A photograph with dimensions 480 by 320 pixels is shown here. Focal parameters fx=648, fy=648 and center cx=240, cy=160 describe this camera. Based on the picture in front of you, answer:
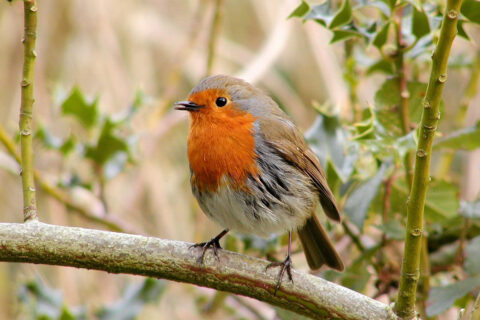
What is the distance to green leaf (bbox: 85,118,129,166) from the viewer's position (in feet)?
9.96

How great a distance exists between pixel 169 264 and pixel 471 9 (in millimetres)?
1299

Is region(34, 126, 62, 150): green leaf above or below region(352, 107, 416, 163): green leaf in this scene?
above

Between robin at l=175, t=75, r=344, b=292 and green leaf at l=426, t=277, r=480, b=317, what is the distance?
1.59 ft

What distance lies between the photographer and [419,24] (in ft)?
7.70

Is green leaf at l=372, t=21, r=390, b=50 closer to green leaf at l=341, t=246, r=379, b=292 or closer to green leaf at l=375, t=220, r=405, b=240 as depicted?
green leaf at l=375, t=220, r=405, b=240

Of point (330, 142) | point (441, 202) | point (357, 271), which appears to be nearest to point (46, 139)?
point (330, 142)

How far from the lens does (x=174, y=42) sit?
4.59 metres

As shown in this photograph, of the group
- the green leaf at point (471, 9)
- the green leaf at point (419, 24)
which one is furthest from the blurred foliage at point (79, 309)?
the green leaf at point (471, 9)

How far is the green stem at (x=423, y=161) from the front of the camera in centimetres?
145

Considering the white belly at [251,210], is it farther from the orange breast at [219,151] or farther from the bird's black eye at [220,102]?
the bird's black eye at [220,102]

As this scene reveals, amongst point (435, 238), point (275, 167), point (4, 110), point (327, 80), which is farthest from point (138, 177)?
point (435, 238)

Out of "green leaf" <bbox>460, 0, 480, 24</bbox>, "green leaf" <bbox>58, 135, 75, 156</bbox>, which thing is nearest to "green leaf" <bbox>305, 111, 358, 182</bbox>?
"green leaf" <bbox>460, 0, 480, 24</bbox>

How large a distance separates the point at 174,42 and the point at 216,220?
2.22 meters

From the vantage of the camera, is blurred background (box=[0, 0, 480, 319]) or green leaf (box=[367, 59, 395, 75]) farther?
blurred background (box=[0, 0, 480, 319])
